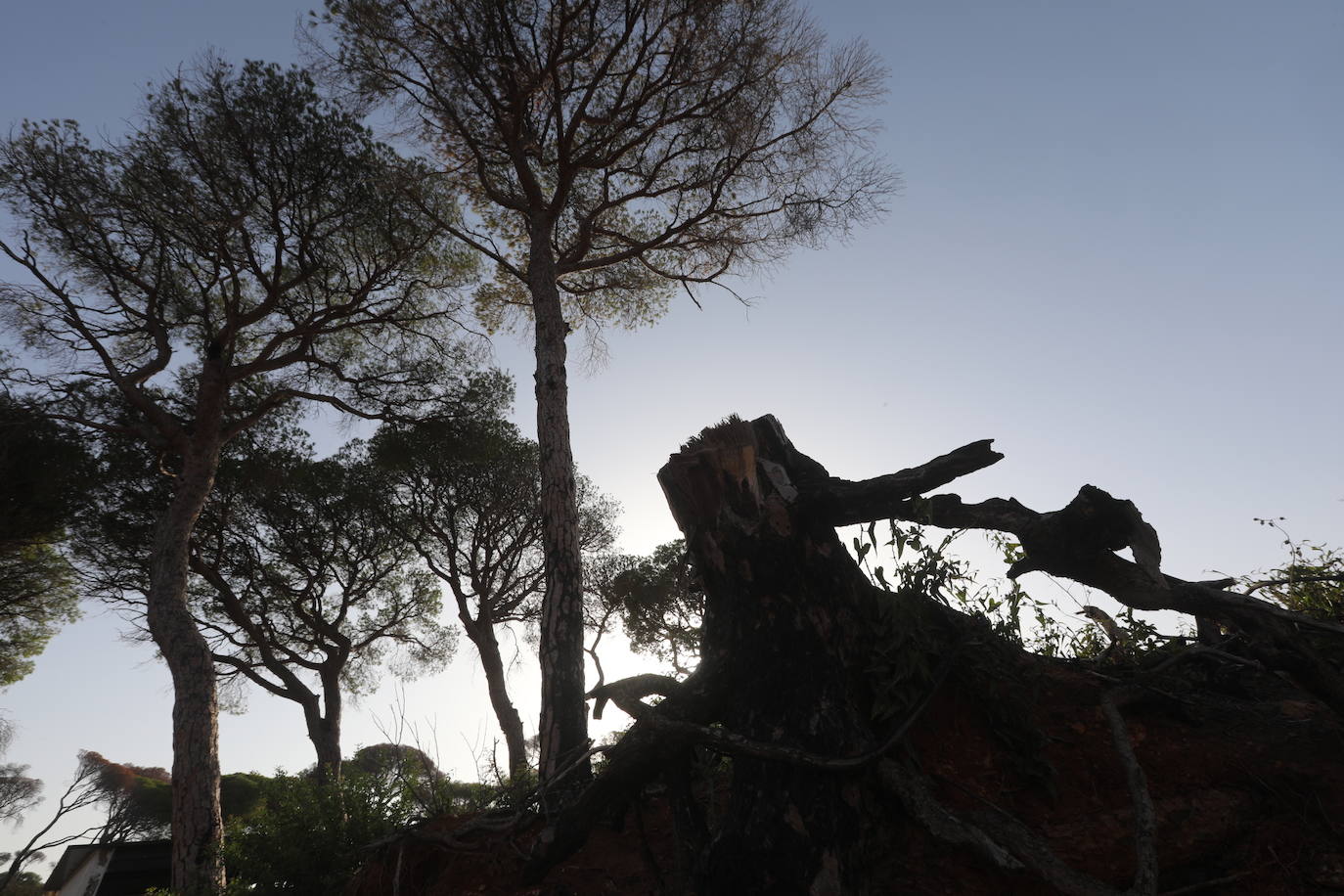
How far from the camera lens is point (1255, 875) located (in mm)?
2795

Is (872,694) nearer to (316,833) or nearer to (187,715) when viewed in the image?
(316,833)

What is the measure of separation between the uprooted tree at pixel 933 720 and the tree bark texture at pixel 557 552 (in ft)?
8.05

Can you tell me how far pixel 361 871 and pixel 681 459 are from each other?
3.35m

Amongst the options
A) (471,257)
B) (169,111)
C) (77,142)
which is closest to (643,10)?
(471,257)

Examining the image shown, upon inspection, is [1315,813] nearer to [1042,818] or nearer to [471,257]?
[1042,818]

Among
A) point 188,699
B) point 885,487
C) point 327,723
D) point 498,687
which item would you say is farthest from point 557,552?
point 327,723

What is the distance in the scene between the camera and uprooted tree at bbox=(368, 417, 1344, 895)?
297cm

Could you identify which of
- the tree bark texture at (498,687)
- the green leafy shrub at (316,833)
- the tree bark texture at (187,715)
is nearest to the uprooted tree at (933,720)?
the green leafy shrub at (316,833)

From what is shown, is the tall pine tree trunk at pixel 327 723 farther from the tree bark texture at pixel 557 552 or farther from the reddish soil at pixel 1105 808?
the reddish soil at pixel 1105 808

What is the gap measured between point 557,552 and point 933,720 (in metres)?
4.86

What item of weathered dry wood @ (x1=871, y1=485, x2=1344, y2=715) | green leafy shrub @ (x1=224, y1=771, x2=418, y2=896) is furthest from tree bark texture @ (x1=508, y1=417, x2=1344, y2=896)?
green leafy shrub @ (x1=224, y1=771, x2=418, y2=896)

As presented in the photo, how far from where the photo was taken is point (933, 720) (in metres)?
3.77

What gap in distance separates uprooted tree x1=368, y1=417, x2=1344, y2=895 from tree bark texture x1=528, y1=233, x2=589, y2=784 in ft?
8.05

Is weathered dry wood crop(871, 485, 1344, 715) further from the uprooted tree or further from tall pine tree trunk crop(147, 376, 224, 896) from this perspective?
tall pine tree trunk crop(147, 376, 224, 896)
